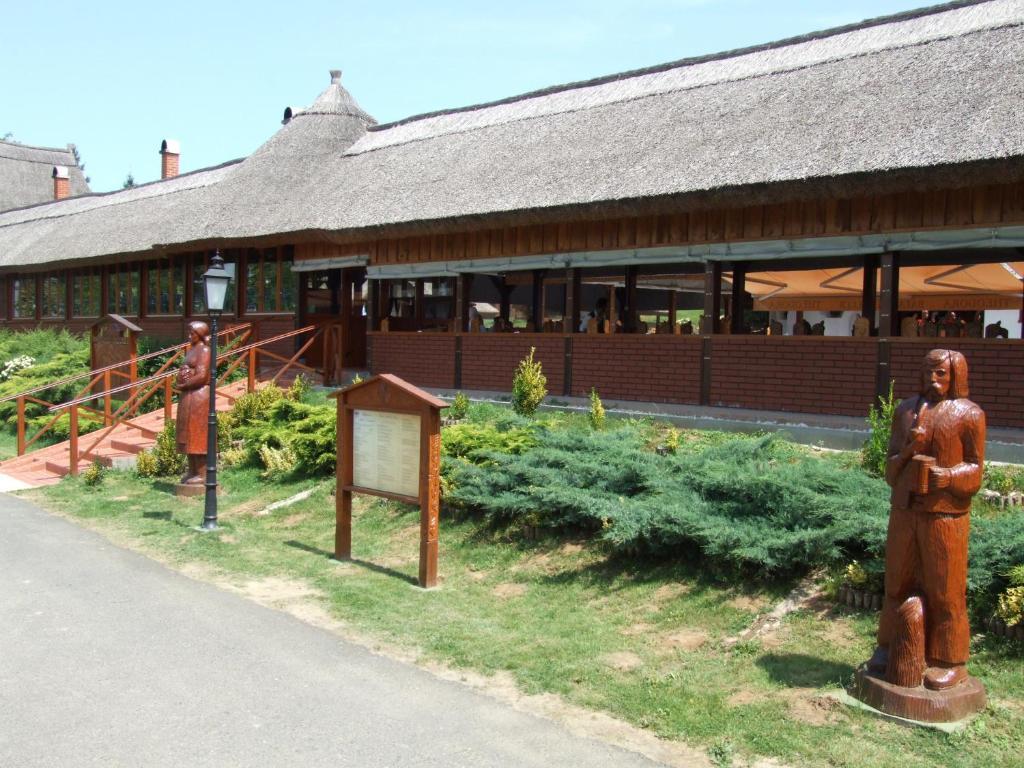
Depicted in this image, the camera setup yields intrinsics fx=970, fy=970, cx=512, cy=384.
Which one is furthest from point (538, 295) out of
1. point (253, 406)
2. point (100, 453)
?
point (100, 453)

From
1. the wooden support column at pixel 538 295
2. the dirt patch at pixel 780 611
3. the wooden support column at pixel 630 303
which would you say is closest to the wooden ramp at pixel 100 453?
the wooden support column at pixel 538 295

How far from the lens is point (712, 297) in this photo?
14.1 metres

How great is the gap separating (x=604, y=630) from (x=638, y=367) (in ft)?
26.8

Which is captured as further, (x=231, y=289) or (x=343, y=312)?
(x=231, y=289)

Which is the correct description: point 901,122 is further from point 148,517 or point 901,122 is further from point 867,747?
point 148,517

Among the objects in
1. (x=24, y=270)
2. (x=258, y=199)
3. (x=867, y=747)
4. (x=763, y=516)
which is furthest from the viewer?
(x=24, y=270)

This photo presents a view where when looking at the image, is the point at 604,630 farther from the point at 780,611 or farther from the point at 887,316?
the point at 887,316

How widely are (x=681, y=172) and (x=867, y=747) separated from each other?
9786 millimetres

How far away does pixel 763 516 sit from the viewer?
7918mm

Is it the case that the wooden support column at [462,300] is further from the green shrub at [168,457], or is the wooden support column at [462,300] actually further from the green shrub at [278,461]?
the green shrub at [168,457]

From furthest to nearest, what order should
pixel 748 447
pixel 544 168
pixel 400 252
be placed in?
pixel 400 252 < pixel 544 168 < pixel 748 447

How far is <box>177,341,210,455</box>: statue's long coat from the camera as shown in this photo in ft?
44.0

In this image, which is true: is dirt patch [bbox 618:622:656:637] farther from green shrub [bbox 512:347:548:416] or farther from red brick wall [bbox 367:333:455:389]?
red brick wall [bbox 367:333:455:389]

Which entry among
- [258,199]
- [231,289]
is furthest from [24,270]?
[258,199]
